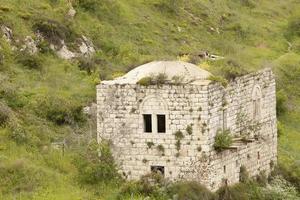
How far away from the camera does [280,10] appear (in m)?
65.5

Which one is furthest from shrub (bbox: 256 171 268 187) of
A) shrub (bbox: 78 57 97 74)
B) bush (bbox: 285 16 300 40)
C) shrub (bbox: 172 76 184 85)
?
bush (bbox: 285 16 300 40)

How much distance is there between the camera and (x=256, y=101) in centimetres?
3031

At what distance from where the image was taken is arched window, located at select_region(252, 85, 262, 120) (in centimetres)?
3009

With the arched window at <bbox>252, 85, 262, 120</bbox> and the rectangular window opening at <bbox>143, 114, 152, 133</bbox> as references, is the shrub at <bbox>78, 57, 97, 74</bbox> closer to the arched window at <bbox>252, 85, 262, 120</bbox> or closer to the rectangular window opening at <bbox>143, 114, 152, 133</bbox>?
the arched window at <bbox>252, 85, 262, 120</bbox>

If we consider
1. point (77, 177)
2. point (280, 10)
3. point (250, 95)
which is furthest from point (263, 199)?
point (280, 10)

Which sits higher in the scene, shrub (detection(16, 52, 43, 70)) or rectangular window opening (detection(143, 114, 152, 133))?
shrub (detection(16, 52, 43, 70))

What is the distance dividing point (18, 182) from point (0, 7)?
1478 cm

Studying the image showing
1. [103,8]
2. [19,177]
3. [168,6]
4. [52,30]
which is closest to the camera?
[19,177]

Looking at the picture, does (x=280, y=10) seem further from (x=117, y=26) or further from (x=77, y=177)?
(x=77, y=177)

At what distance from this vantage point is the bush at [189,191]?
26.5 metres

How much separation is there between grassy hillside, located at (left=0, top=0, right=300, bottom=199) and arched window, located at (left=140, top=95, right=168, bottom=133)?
2.03 metres

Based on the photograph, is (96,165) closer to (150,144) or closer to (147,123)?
(150,144)

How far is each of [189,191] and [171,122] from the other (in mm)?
1966

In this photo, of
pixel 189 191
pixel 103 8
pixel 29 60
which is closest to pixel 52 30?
pixel 29 60
